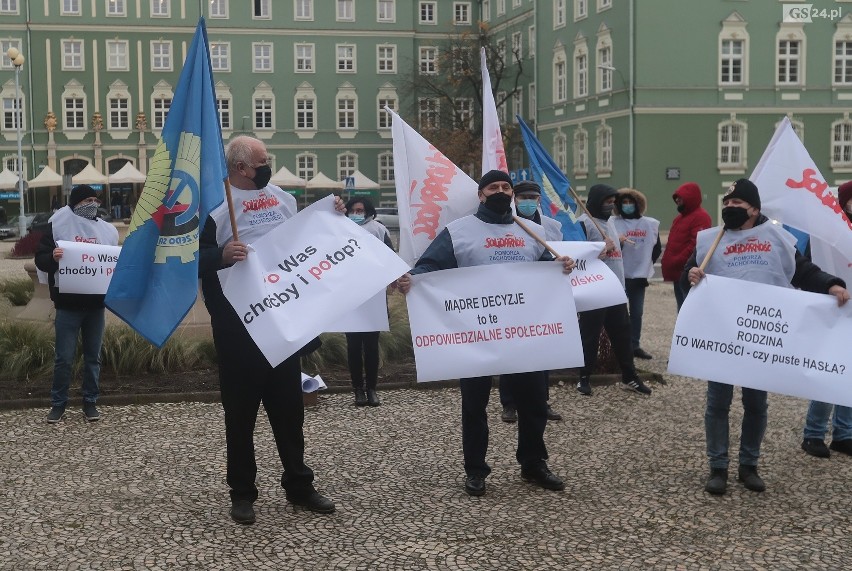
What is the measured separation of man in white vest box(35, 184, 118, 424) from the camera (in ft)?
27.9

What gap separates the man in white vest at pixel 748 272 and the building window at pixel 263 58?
65024 millimetres

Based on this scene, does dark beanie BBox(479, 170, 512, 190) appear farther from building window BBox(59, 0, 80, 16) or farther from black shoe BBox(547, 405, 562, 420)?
building window BBox(59, 0, 80, 16)

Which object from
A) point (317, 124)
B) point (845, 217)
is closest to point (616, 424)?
point (845, 217)

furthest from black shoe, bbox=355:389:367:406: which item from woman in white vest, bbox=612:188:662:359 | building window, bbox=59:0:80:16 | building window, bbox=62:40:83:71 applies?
building window, bbox=59:0:80:16

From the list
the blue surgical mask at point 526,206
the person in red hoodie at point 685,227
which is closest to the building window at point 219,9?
the person in red hoodie at point 685,227

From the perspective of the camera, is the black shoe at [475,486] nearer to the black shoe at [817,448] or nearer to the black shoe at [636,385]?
the black shoe at [817,448]

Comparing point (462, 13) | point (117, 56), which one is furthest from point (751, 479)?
point (117, 56)

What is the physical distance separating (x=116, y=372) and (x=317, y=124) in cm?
6110

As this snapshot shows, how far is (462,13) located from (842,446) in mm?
65116

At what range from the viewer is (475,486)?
6348mm

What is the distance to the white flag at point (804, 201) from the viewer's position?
705cm

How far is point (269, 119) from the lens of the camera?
2744 inches

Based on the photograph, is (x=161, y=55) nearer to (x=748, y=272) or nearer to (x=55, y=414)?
(x=55, y=414)

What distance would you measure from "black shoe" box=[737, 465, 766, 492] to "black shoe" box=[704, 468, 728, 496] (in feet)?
0.47
